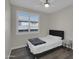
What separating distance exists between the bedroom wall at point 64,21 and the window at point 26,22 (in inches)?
57.5

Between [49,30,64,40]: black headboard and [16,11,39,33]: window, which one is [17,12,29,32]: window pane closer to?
[16,11,39,33]: window

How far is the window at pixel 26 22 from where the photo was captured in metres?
4.68

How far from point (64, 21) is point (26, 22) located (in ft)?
8.95

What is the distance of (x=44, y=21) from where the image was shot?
606 cm

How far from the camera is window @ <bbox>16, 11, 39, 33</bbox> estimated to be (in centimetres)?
468

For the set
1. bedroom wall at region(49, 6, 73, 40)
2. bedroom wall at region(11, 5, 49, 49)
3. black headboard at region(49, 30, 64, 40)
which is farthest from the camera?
black headboard at region(49, 30, 64, 40)

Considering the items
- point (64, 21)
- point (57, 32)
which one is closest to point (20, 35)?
point (57, 32)

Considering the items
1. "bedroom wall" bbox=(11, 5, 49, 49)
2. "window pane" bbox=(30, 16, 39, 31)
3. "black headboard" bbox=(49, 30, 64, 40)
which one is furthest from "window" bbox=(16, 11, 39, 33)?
"black headboard" bbox=(49, 30, 64, 40)

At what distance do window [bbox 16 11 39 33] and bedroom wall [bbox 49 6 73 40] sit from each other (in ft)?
4.79

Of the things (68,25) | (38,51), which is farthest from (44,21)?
(38,51)

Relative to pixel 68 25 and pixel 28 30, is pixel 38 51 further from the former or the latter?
pixel 68 25

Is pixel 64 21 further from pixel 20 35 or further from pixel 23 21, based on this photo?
pixel 20 35

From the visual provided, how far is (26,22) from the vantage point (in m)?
5.04
